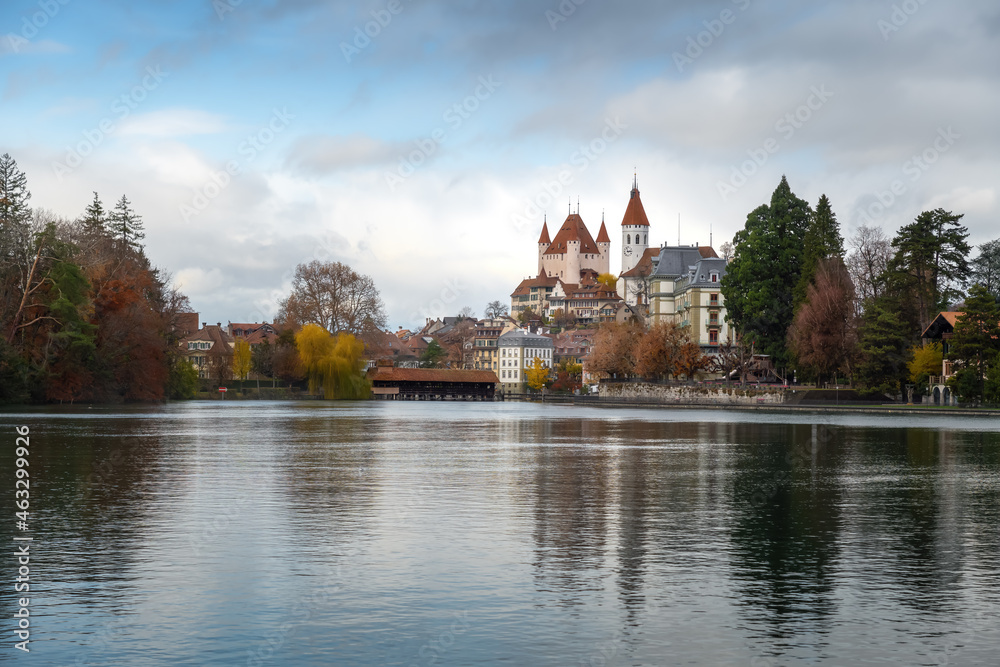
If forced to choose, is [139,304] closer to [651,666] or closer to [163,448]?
[163,448]

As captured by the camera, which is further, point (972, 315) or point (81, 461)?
point (972, 315)

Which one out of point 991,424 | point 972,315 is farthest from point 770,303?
point 991,424

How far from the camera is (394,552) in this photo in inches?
664

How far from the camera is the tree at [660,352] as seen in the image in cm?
11819

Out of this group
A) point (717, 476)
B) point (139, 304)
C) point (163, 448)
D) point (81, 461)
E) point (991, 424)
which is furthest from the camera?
point (139, 304)

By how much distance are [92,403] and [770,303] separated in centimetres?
5777

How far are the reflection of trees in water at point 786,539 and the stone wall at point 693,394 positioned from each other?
2376 inches

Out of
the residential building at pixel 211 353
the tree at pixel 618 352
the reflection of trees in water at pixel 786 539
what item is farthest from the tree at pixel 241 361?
the reflection of trees in water at pixel 786 539

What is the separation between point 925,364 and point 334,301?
206 ft

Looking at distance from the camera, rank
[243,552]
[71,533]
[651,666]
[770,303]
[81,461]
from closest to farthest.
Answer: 1. [651,666]
2. [243,552]
3. [71,533]
4. [81,461]
5. [770,303]

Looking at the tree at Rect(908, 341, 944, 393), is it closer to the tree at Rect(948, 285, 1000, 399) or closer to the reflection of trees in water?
the tree at Rect(948, 285, 1000, 399)

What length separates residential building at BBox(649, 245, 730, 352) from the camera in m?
136

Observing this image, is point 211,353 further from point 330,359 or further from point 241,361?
point 330,359

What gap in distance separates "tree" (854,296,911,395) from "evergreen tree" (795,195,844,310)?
751 cm
